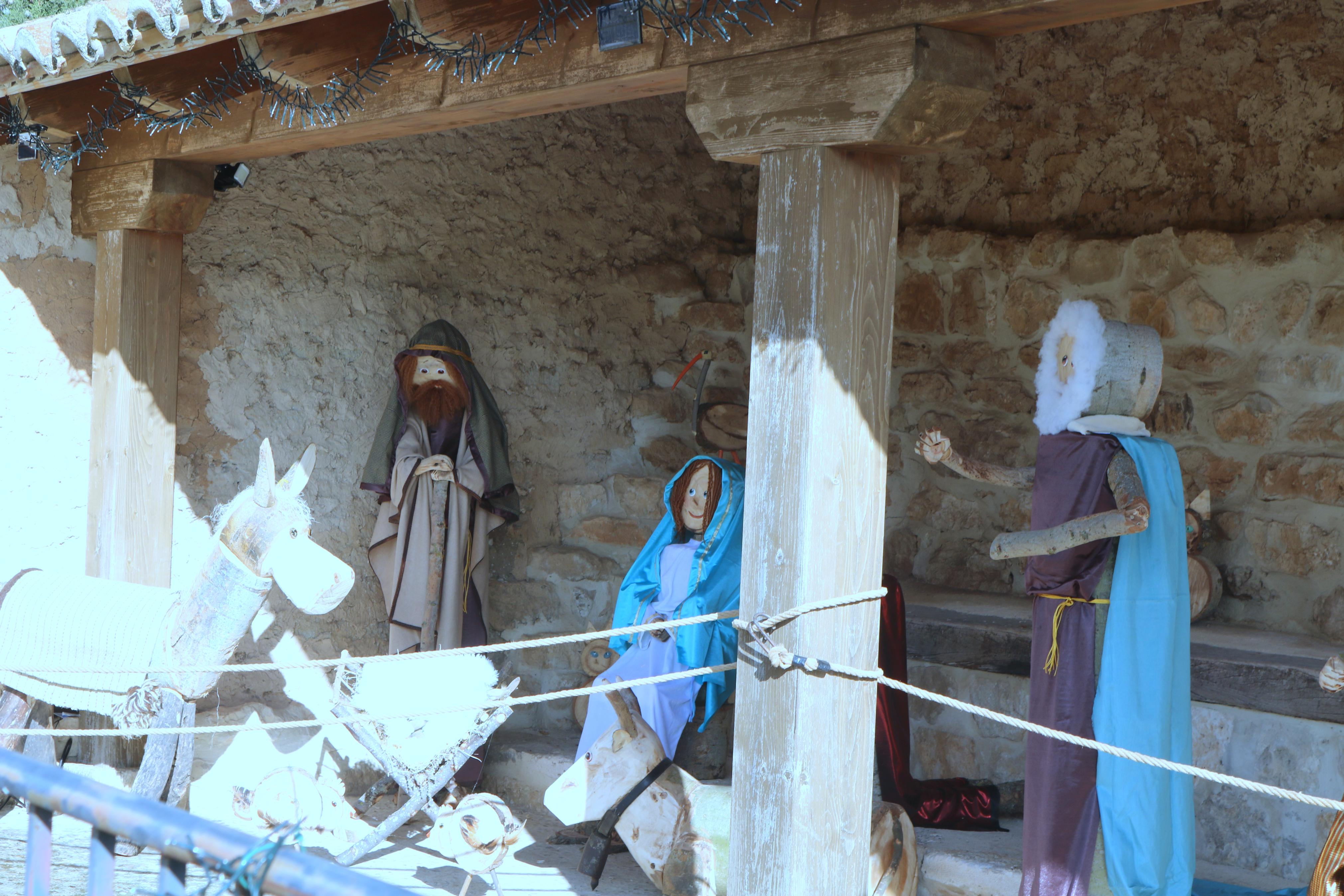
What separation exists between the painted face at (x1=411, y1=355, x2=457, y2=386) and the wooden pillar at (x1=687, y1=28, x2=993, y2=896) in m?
2.27

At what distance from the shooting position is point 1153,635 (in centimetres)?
295

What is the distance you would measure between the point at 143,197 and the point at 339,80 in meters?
1.20

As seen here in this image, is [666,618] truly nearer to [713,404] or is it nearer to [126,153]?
[713,404]

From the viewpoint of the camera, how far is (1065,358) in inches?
125

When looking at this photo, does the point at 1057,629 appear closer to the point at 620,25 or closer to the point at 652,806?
the point at 652,806

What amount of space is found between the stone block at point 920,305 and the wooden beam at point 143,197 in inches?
114

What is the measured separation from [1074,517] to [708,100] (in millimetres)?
1431

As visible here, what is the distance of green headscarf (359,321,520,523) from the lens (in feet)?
15.1

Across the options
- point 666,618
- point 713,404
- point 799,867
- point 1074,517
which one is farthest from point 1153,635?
point 713,404

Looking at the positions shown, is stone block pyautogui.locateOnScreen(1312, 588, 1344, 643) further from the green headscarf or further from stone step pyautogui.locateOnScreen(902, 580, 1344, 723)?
the green headscarf

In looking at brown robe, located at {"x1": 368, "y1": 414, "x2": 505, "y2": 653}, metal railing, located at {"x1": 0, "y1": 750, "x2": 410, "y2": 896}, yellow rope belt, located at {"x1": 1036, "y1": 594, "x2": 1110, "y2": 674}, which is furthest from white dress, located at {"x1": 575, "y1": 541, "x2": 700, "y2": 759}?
metal railing, located at {"x1": 0, "y1": 750, "x2": 410, "y2": 896}

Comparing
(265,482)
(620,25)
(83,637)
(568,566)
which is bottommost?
(83,637)

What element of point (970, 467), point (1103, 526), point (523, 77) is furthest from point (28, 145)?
point (1103, 526)

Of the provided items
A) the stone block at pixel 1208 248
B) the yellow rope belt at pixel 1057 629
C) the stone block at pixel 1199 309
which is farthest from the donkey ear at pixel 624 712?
the stone block at pixel 1208 248
